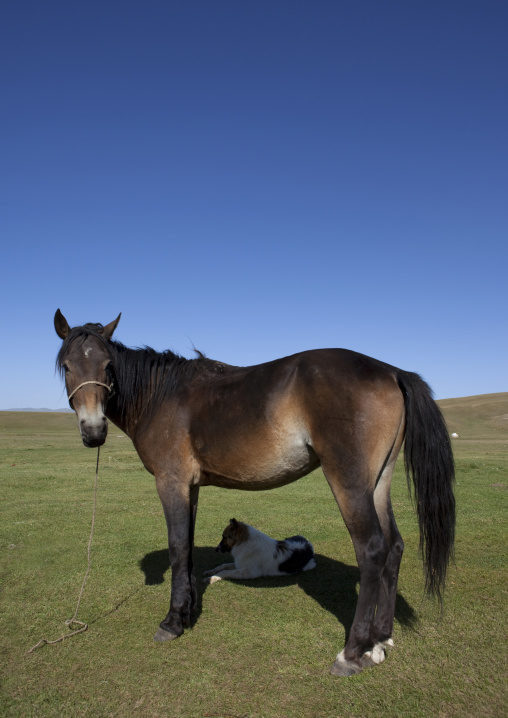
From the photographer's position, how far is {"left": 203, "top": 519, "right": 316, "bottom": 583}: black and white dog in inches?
234

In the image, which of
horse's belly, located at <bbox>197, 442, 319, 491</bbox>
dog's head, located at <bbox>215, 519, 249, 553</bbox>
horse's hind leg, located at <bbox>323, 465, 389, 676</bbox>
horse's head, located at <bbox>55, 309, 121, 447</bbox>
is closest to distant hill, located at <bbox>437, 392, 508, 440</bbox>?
dog's head, located at <bbox>215, 519, 249, 553</bbox>

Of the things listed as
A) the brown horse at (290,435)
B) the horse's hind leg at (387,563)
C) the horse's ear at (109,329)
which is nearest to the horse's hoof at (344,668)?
the brown horse at (290,435)

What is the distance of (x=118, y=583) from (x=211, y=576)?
1117 millimetres

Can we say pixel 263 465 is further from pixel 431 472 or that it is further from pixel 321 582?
pixel 321 582

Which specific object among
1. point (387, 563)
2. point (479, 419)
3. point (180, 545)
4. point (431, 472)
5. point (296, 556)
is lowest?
point (296, 556)

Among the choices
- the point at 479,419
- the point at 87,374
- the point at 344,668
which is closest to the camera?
the point at 344,668

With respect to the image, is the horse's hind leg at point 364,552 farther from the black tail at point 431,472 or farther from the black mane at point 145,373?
the black mane at point 145,373

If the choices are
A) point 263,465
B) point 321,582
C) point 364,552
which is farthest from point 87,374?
point 321,582

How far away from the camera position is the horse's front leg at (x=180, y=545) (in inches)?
175

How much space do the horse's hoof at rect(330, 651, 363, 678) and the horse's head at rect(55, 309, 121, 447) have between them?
104 inches

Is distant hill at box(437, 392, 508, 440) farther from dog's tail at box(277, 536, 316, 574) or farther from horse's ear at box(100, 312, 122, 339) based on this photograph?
horse's ear at box(100, 312, 122, 339)

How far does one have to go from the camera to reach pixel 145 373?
5074mm

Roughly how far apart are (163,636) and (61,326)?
309 centimetres

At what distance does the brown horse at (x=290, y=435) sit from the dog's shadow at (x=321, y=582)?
752 mm
